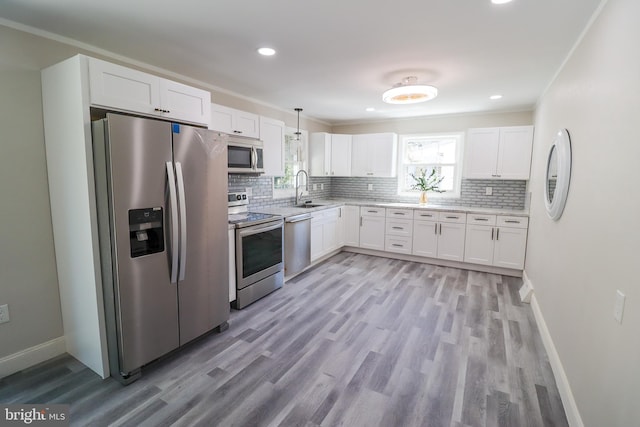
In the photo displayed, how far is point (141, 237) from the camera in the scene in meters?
2.10

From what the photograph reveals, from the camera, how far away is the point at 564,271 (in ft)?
7.41

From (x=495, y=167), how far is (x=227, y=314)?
431 centimetres

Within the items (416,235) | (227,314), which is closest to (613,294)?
(227,314)

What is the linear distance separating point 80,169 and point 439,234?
4512 mm

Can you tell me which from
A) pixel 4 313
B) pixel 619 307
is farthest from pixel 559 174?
pixel 4 313

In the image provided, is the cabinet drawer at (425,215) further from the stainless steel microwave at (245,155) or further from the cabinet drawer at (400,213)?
the stainless steel microwave at (245,155)

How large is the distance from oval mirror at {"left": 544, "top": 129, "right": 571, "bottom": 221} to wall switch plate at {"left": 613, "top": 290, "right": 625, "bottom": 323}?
3.93 feet

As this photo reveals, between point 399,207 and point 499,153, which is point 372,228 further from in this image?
point 499,153

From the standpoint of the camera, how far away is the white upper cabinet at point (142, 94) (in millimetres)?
1990

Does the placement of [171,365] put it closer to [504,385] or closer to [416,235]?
[504,385]

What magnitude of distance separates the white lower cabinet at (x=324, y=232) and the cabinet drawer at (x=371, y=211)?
0.45 metres

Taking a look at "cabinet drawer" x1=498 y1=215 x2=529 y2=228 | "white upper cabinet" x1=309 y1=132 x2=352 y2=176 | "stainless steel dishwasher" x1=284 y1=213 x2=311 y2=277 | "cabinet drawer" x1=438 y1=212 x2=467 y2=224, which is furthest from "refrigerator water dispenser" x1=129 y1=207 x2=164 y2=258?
"cabinet drawer" x1=498 y1=215 x2=529 y2=228

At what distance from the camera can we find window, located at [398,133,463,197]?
5.23m

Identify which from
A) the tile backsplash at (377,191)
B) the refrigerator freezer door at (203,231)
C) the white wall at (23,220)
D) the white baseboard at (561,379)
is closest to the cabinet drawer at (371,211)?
the tile backsplash at (377,191)
